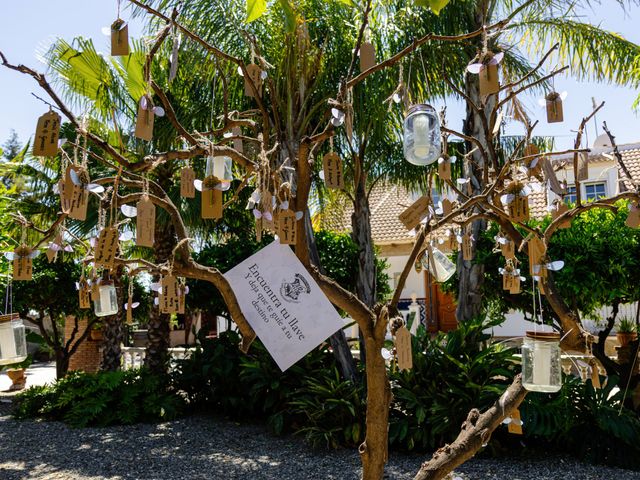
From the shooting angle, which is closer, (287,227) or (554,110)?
(287,227)

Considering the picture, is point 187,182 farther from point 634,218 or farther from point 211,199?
point 634,218

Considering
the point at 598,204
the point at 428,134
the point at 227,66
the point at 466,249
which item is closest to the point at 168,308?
the point at 428,134

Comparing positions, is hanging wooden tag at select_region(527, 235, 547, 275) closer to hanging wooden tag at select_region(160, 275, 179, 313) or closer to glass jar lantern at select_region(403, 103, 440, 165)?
glass jar lantern at select_region(403, 103, 440, 165)

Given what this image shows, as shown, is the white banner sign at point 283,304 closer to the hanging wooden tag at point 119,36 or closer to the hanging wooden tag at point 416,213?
the hanging wooden tag at point 416,213

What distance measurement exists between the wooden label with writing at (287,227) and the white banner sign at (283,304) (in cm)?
4

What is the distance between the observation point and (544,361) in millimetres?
2346

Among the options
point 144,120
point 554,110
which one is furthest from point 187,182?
point 554,110

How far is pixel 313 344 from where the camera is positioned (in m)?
2.44

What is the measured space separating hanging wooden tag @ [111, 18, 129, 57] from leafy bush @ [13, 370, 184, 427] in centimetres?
611

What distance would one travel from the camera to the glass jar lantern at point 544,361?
234 centimetres

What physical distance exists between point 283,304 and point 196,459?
4.14m

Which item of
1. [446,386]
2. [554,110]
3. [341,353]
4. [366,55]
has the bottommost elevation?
[446,386]

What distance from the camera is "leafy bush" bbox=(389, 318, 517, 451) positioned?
5754 millimetres

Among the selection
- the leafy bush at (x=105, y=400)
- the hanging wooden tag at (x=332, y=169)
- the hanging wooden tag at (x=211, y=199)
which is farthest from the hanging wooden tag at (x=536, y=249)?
the leafy bush at (x=105, y=400)
